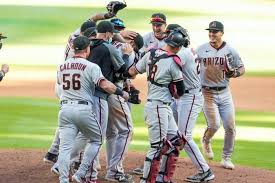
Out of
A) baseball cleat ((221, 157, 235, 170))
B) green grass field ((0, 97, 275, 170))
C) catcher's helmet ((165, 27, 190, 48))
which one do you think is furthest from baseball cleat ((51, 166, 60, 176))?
green grass field ((0, 97, 275, 170))

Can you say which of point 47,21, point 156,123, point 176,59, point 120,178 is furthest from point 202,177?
point 47,21

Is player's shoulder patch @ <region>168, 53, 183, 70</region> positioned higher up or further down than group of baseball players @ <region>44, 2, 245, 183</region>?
higher up

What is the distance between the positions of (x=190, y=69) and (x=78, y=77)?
6.10ft

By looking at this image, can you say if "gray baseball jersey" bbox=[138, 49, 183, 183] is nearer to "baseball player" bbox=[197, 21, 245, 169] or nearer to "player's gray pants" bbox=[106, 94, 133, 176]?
"player's gray pants" bbox=[106, 94, 133, 176]

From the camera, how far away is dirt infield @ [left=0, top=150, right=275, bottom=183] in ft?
36.3

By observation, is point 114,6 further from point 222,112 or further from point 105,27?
point 222,112

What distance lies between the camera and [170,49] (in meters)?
10.4

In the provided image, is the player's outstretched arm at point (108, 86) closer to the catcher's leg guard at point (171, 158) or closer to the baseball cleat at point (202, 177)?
the catcher's leg guard at point (171, 158)

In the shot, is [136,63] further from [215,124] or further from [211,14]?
[211,14]

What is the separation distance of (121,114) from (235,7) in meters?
28.7

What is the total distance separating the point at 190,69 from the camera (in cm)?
1132

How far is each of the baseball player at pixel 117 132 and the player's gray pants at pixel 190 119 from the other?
714mm

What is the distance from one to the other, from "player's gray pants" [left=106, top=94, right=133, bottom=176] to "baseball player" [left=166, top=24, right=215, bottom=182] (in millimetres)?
737

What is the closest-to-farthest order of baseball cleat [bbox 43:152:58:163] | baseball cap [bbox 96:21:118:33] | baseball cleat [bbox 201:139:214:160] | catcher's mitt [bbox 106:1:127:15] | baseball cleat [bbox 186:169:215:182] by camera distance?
baseball cap [bbox 96:21:118:33]
baseball cleat [bbox 186:169:215:182]
baseball cleat [bbox 43:152:58:163]
catcher's mitt [bbox 106:1:127:15]
baseball cleat [bbox 201:139:214:160]
